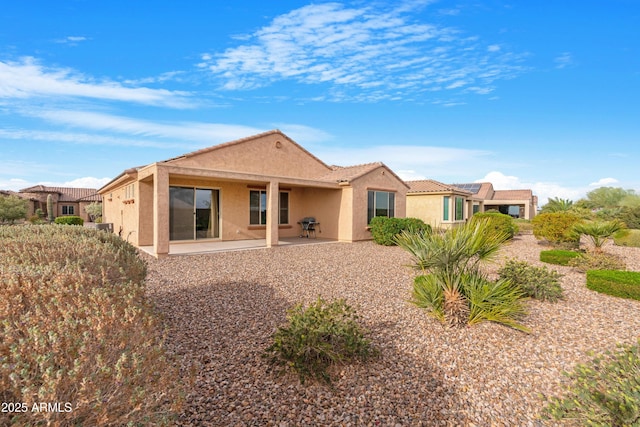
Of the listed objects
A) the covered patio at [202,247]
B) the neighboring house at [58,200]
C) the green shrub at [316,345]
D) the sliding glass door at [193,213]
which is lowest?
the green shrub at [316,345]

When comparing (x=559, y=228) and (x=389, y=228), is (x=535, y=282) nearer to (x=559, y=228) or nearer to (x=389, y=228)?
(x=389, y=228)

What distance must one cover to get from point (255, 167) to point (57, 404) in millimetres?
15032

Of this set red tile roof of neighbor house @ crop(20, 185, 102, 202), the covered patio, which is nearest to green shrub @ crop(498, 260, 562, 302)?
the covered patio

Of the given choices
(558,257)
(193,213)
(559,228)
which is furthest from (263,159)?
(559,228)

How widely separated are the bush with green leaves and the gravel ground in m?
0.27

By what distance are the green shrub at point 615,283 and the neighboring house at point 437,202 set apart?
50.3 feet

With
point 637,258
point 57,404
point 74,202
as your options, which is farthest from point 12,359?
point 74,202

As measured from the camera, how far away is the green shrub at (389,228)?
15.6m

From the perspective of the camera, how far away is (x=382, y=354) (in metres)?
4.41

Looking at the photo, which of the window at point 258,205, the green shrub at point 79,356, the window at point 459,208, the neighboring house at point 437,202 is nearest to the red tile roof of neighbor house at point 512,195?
the neighboring house at point 437,202

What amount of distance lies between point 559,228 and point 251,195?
1485cm

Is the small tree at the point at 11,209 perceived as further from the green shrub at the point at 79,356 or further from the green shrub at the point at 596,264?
the green shrub at the point at 596,264

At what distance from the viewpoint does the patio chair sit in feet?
59.3

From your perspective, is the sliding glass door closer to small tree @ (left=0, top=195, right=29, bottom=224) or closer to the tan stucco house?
the tan stucco house
